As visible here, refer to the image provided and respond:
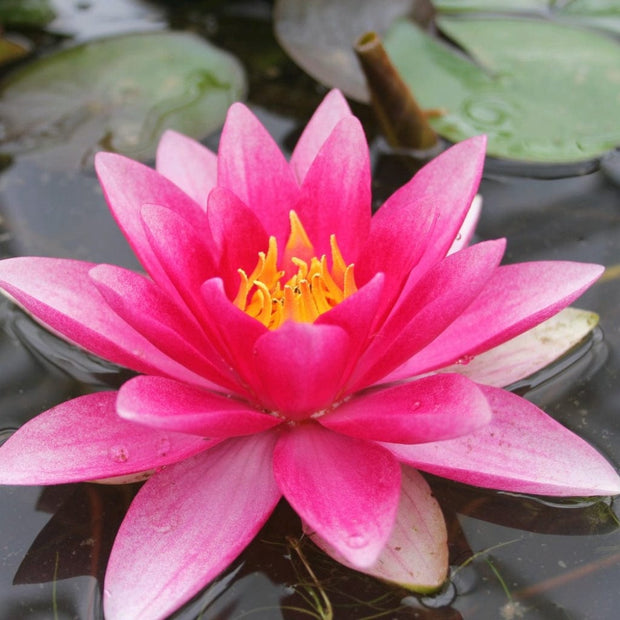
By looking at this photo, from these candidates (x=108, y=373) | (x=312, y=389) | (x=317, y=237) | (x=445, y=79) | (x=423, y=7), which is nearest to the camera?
(x=312, y=389)

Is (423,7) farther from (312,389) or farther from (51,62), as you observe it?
(312,389)

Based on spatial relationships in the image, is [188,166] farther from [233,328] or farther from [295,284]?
[233,328]

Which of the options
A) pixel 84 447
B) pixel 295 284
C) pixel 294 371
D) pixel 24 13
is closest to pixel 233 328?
pixel 294 371

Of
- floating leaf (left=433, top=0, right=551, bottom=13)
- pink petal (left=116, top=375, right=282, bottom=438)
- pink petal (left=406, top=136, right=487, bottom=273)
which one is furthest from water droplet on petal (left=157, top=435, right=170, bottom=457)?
floating leaf (left=433, top=0, right=551, bottom=13)

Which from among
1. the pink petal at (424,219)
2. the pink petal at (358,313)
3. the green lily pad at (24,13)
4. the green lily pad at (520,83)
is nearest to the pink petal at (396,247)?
the pink petal at (424,219)

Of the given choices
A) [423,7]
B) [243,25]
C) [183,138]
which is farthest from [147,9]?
[183,138]

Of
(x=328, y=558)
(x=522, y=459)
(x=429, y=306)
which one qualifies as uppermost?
(x=429, y=306)

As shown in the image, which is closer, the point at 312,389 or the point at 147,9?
the point at 312,389
